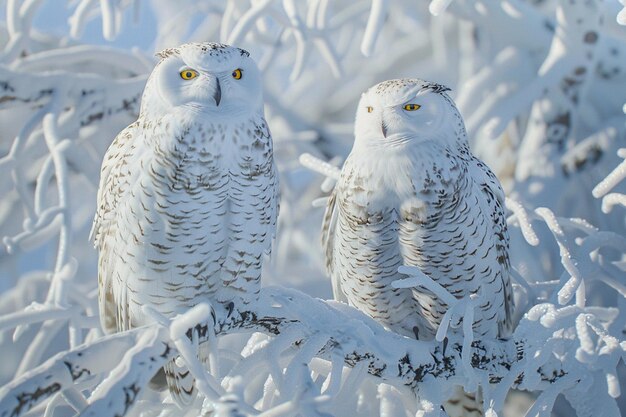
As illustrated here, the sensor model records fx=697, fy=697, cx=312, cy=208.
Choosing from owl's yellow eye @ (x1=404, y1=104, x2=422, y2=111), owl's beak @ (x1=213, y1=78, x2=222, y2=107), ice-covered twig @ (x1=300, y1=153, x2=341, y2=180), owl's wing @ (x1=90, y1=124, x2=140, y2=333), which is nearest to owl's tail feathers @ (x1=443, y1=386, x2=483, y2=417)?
ice-covered twig @ (x1=300, y1=153, x2=341, y2=180)

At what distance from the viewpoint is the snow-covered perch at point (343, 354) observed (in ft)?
3.45

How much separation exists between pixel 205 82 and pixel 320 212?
123 inches

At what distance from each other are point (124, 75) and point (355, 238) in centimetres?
179

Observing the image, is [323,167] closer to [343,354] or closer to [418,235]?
[418,235]

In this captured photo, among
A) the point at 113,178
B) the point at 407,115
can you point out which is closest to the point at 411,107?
the point at 407,115

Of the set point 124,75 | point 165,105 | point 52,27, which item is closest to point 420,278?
point 165,105

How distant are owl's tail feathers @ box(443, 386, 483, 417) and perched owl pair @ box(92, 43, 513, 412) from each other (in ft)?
0.59

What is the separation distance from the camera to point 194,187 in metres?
1.33

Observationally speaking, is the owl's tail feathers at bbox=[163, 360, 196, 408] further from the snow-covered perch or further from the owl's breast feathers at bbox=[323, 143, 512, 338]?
the owl's breast feathers at bbox=[323, 143, 512, 338]

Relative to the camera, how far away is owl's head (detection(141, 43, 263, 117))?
4.33 feet

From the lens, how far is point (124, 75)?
119 inches

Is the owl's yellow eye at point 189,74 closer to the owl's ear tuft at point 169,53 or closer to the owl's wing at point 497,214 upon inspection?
the owl's ear tuft at point 169,53

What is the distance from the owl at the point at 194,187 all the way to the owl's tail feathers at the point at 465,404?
736mm

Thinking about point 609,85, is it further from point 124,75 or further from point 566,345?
point 124,75
